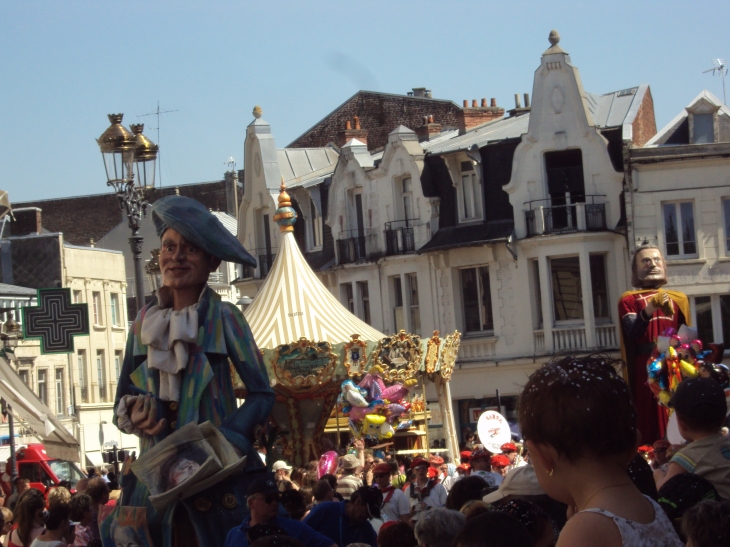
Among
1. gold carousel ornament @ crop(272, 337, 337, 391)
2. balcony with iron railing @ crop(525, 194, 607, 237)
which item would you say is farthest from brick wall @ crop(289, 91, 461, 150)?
gold carousel ornament @ crop(272, 337, 337, 391)

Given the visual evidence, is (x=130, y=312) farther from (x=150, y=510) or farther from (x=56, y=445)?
(x=150, y=510)

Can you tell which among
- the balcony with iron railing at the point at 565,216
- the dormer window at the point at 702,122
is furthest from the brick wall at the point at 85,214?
the dormer window at the point at 702,122

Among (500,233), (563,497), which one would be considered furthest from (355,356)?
(563,497)

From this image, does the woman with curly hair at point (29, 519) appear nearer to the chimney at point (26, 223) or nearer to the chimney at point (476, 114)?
the chimney at point (476, 114)

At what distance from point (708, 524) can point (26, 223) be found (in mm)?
50545

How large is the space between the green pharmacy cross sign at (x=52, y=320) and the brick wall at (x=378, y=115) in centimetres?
2976

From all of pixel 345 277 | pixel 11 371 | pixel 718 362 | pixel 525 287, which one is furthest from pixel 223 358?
pixel 345 277

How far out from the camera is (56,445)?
67.3ft

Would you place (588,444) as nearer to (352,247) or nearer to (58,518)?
(58,518)

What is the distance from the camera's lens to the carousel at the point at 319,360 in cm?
2383

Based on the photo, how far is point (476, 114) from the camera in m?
44.7

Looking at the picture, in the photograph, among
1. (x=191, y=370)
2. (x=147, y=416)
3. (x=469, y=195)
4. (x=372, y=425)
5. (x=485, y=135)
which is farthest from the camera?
(x=485, y=135)

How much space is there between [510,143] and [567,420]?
34.3 meters

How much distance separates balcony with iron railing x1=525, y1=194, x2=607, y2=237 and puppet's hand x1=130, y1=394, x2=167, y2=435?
2967 centimetres
